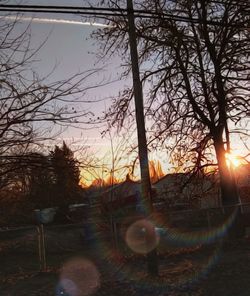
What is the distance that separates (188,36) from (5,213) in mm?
9258

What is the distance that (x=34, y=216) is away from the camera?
139ft

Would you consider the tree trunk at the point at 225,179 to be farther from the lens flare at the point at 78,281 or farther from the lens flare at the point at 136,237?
the lens flare at the point at 78,281

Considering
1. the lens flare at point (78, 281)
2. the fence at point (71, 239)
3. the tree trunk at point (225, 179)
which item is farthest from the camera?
the tree trunk at point (225, 179)

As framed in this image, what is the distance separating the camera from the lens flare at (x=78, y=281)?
1093 centimetres

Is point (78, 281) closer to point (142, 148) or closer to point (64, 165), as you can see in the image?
point (64, 165)

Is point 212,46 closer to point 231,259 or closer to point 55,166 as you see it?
point 231,259

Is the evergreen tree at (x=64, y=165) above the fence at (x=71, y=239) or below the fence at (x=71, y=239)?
above

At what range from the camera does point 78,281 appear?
39.8 feet

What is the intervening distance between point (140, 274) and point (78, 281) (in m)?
1.61

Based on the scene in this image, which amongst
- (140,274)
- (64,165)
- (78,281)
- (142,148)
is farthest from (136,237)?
(64,165)

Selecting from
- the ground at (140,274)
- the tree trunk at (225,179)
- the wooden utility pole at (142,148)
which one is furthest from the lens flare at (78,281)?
the tree trunk at (225,179)

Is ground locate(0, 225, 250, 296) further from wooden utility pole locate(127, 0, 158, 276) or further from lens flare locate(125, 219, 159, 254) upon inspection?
lens flare locate(125, 219, 159, 254)

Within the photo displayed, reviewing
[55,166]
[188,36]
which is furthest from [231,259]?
[188,36]

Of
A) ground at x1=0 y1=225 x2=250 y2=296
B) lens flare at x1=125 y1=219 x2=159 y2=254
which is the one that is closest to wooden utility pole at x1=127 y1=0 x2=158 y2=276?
ground at x1=0 y1=225 x2=250 y2=296
